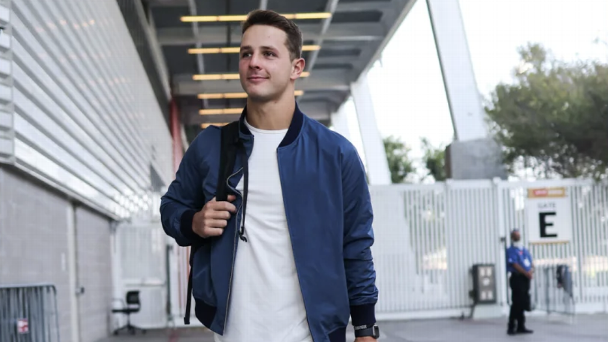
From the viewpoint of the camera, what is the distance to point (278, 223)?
2.72m

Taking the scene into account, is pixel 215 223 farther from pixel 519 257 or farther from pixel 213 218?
pixel 519 257

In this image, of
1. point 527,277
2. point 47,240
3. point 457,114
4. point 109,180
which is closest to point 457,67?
point 457,114

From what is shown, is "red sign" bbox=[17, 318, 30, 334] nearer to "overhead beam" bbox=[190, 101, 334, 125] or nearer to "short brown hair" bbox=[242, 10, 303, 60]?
"short brown hair" bbox=[242, 10, 303, 60]

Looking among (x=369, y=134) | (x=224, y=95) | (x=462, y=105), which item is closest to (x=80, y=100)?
(x=462, y=105)

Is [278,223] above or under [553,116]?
under

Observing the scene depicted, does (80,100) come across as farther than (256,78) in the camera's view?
Yes

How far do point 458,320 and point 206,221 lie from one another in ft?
55.9

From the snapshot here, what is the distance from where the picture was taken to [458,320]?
19.2 metres

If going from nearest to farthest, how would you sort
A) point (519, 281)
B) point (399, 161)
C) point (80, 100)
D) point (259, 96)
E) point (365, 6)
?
point (259, 96), point (80, 100), point (519, 281), point (365, 6), point (399, 161)

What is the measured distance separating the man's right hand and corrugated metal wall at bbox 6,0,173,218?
5.73 m

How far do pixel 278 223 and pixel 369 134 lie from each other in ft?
103

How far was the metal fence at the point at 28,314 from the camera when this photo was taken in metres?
6.97

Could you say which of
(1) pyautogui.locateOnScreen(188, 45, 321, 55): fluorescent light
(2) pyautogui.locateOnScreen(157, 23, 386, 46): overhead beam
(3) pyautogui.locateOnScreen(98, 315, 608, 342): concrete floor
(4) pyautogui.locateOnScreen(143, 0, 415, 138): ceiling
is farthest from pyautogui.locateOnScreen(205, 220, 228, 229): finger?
(1) pyautogui.locateOnScreen(188, 45, 321, 55): fluorescent light

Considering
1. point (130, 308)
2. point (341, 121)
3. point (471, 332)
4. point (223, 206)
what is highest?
point (341, 121)
